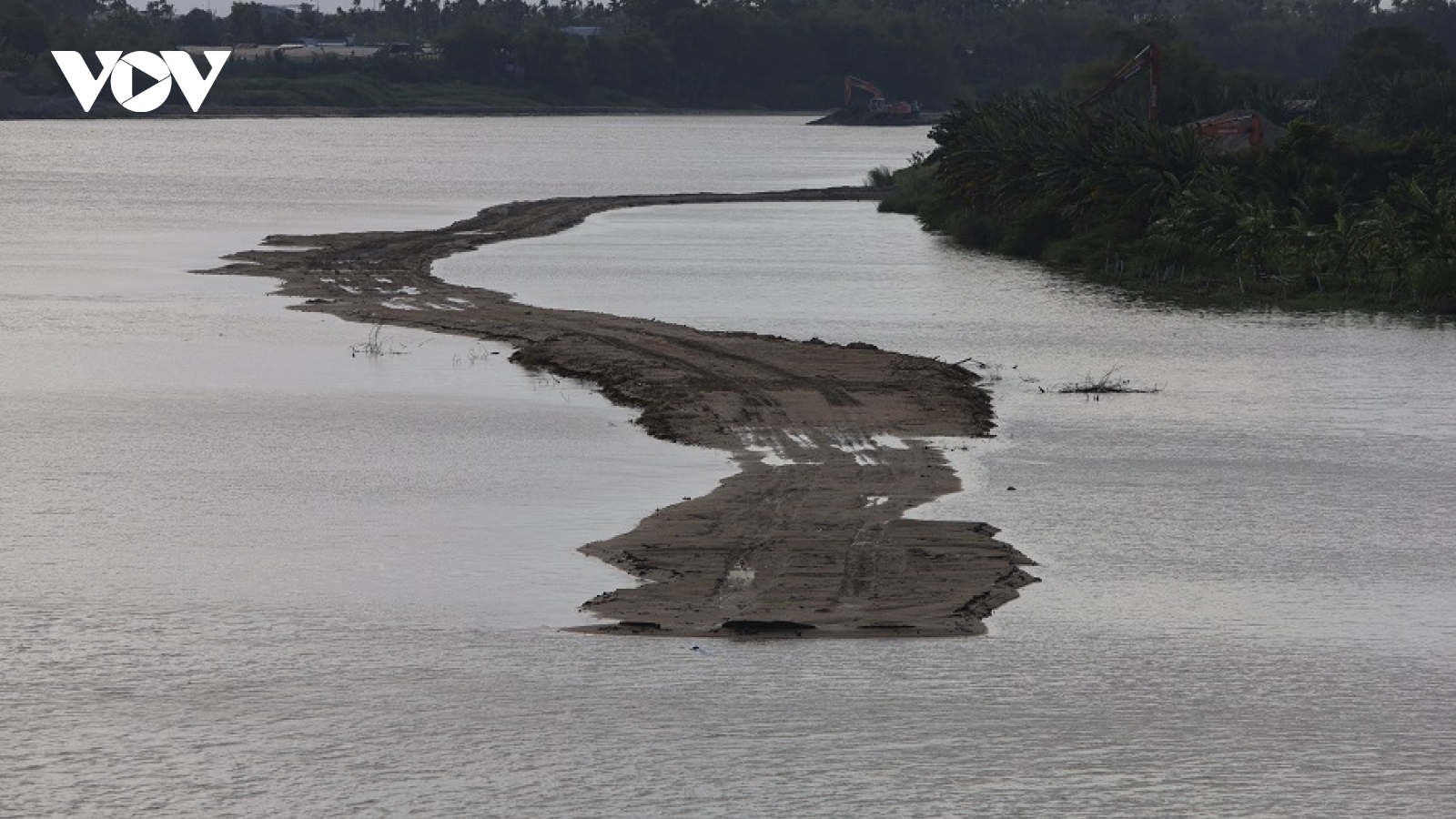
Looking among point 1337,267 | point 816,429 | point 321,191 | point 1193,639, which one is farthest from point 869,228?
point 1193,639

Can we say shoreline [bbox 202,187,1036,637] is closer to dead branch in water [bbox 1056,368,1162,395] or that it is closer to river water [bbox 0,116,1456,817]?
river water [bbox 0,116,1456,817]

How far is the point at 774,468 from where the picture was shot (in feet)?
76.1

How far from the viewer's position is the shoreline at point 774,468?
16.9 meters

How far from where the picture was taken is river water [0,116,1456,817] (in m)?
13.2

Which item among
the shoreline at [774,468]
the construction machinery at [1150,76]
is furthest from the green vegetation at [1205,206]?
the shoreline at [774,468]

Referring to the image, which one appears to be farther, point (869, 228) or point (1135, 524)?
point (869, 228)

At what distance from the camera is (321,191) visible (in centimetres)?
9544

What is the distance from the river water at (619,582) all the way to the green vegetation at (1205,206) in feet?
21.0

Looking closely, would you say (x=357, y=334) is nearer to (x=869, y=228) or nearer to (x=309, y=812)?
(x=309, y=812)

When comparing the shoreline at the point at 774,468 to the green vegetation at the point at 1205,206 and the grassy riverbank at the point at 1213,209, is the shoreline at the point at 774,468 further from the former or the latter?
the green vegetation at the point at 1205,206

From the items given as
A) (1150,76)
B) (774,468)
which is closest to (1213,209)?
(1150,76)

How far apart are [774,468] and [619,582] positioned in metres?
5.38

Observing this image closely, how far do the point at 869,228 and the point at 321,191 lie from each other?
106 ft

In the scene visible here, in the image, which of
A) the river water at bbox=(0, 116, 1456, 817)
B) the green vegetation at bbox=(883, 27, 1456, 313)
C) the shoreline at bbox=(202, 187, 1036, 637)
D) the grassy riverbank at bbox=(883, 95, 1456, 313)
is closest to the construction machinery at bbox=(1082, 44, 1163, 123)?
the green vegetation at bbox=(883, 27, 1456, 313)
